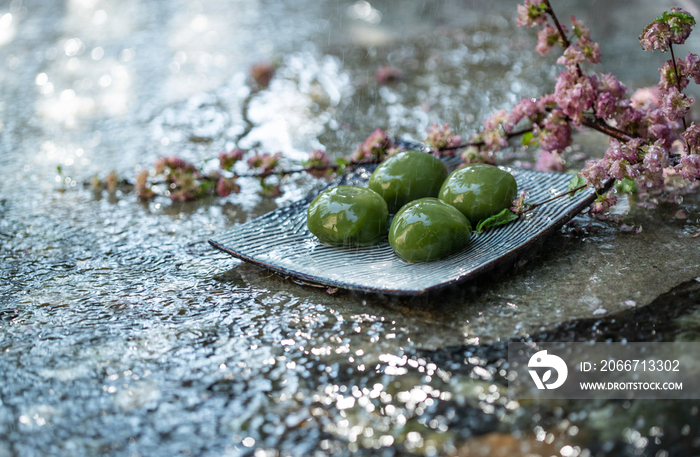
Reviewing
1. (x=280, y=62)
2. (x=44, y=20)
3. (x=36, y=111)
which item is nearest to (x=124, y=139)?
(x=36, y=111)

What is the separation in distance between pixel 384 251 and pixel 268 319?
1.16ft

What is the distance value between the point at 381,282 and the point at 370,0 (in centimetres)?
405

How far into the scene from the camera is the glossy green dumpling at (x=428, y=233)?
1.35 m

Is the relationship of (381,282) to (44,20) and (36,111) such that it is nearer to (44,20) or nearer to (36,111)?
(36,111)

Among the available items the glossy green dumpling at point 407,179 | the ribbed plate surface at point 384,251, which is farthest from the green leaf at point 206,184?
the glossy green dumpling at point 407,179

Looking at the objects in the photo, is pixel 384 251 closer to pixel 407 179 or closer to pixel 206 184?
pixel 407 179

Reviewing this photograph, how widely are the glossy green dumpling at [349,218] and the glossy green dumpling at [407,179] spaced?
9cm

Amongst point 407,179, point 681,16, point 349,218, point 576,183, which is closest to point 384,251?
point 349,218

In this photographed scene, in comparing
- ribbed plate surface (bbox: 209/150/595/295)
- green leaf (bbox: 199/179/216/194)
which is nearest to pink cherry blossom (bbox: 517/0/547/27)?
ribbed plate surface (bbox: 209/150/595/295)

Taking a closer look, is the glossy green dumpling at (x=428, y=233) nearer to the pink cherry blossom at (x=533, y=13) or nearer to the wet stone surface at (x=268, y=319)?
the wet stone surface at (x=268, y=319)

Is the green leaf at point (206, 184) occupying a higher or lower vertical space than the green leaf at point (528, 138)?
lower

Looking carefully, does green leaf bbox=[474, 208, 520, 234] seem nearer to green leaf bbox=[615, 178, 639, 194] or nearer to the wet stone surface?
the wet stone surface

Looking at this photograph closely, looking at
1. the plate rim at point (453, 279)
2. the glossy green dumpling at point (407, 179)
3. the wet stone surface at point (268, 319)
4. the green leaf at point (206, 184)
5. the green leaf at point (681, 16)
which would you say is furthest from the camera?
the green leaf at point (206, 184)

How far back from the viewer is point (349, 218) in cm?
147
